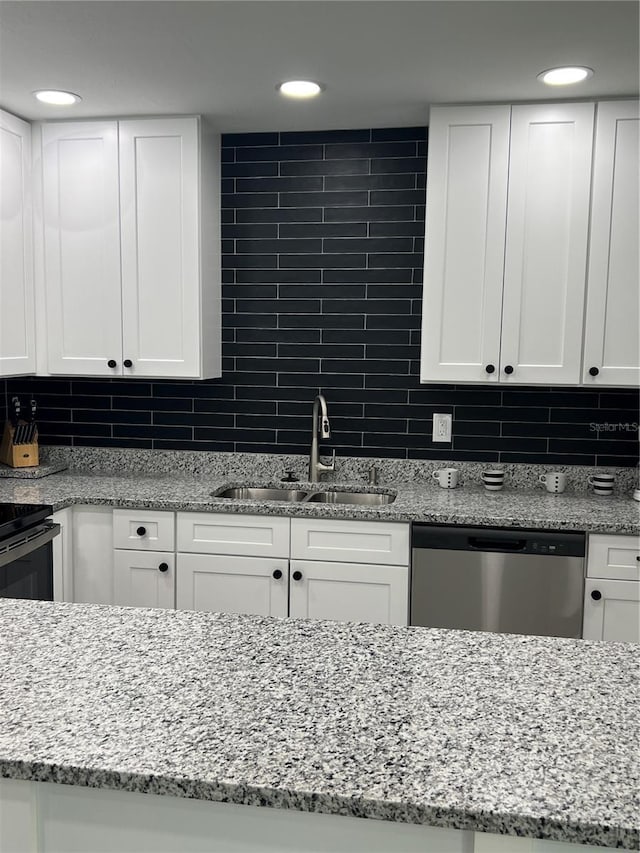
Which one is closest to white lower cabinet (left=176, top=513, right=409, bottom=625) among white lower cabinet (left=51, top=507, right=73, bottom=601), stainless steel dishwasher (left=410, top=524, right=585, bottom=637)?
stainless steel dishwasher (left=410, top=524, right=585, bottom=637)

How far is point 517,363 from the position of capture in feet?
10.1

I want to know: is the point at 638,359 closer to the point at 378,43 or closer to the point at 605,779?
the point at 378,43

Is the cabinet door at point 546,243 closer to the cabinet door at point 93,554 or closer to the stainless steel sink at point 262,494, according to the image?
the stainless steel sink at point 262,494

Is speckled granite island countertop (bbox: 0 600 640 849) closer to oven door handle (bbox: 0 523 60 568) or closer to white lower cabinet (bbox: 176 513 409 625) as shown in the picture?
oven door handle (bbox: 0 523 60 568)

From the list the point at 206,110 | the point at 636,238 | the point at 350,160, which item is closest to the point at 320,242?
the point at 350,160

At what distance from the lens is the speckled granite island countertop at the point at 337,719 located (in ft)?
3.15

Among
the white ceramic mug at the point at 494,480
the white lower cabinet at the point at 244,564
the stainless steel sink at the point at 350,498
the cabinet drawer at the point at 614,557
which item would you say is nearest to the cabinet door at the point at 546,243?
the white ceramic mug at the point at 494,480

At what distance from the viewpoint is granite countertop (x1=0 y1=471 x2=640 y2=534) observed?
283 cm

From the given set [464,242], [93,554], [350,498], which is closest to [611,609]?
[350,498]

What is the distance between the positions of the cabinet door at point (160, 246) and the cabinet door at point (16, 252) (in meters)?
0.44

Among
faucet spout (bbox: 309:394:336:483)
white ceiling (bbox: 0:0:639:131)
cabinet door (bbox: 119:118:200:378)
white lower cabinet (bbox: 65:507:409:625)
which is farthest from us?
faucet spout (bbox: 309:394:336:483)

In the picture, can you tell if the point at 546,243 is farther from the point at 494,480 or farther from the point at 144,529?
the point at 144,529

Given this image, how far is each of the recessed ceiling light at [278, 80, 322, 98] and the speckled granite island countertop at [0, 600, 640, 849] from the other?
2043 mm

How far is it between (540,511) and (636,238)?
1.14 metres
